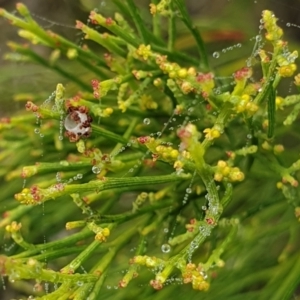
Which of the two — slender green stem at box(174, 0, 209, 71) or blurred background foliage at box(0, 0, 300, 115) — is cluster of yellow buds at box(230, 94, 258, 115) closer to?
slender green stem at box(174, 0, 209, 71)

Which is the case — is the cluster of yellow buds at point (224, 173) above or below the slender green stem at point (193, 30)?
below

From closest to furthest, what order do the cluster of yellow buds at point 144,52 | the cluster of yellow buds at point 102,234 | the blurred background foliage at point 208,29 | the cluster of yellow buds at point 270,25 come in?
1. the cluster of yellow buds at point 270,25
2. the cluster of yellow buds at point 102,234
3. the cluster of yellow buds at point 144,52
4. the blurred background foliage at point 208,29

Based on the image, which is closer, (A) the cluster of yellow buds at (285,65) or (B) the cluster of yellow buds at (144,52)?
(A) the cluster of yellow buds at (285,65)

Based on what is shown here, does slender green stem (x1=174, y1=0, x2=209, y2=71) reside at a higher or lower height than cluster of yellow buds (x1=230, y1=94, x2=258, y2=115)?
higher

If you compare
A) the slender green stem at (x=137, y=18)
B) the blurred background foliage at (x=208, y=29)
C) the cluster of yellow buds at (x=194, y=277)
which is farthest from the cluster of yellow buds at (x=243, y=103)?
the blurred background foliage at (x=208, y=29)

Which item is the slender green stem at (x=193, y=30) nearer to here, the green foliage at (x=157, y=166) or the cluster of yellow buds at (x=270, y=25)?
the green foliage at (x=157, y=166)

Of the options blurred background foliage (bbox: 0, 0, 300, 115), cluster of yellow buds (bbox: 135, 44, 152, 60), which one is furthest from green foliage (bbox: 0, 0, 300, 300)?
blurred background foliage (bbox: 0, 0, 300, 115)

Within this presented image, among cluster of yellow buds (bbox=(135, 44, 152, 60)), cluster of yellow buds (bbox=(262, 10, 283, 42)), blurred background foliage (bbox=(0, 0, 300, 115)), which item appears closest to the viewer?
cluster of yellow buds (bbox=(262, 10, 283, 42))

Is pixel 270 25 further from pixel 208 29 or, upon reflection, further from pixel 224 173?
pixel 208 29

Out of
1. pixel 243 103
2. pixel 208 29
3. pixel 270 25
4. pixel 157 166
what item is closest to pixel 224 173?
pixel 243 103

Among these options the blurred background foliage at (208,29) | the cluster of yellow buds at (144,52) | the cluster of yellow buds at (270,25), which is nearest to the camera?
the cluster of yellow buds at (270,25)
